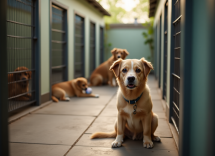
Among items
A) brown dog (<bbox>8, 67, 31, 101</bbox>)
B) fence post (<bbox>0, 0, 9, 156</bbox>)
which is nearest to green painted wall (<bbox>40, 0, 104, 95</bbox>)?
brown dog (<bbox>8, 67, 31, 101</bbox>)

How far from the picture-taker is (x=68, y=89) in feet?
22.3

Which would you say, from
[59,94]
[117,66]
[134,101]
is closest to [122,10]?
[59,94]

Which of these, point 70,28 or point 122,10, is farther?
point 122,10

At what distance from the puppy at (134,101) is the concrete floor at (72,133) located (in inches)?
7.4

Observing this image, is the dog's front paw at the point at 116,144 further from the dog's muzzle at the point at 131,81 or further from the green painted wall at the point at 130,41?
the green painted wall at the point at 130,41

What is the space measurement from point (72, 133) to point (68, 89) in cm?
318

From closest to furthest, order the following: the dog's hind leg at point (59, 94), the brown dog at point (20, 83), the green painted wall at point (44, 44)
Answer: the brown dog at point (20, 83) → the green painted wall at point (44, 44) → the dog's hind leg at point (59, 94)

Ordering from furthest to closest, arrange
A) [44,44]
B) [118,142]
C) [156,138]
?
[44,44] → [156,138] → [118,142]

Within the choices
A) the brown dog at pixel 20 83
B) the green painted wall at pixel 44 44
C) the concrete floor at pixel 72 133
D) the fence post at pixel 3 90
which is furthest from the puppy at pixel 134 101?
the green painted wall at pixel 44 44

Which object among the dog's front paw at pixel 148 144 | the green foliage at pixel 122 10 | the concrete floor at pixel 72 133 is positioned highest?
the green foliage at pixel 122 10

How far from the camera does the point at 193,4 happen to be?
7.19ft

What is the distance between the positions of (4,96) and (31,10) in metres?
4.05

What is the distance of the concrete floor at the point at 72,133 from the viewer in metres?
2.98

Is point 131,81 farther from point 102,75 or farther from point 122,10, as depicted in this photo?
point 122,10
